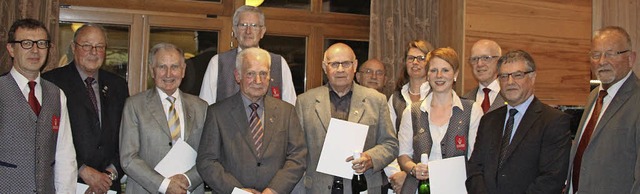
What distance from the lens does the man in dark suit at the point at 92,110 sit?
3.57 meters

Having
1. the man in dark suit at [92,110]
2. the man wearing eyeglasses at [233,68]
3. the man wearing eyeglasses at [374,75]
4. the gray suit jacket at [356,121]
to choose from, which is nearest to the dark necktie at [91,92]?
the man in dark suit at [92,110]

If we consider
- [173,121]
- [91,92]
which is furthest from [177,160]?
[91,92]

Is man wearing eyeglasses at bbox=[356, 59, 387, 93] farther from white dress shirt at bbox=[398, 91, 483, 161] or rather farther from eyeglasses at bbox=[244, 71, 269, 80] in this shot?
eyeglasses at bbox=[244, 71, 269, 80]

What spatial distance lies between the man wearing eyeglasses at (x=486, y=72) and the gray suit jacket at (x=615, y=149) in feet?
3.00

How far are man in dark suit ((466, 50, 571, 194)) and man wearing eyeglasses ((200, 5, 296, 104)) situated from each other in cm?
132

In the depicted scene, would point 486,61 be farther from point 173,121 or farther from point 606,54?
point 173,121

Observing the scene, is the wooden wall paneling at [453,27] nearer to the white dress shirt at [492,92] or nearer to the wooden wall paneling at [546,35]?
the wooden wall paneling at [546,35]

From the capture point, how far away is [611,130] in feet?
9.61

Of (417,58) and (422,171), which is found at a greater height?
(417,58)

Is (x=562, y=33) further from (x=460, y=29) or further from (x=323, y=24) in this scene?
(x=323, y=24)

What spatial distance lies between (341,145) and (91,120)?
4.70ft

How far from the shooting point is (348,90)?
12.1 ft

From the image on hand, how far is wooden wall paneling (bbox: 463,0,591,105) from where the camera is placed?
5254 mm

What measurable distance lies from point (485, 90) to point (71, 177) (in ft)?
8.01
